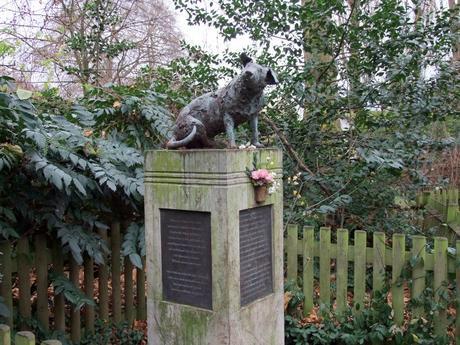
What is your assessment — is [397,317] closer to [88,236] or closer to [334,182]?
[334,182]

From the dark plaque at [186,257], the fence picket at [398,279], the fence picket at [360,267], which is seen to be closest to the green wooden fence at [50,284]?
the dark plaque at [186,257]

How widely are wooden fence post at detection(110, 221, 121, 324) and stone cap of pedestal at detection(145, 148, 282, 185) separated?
1.22 meters

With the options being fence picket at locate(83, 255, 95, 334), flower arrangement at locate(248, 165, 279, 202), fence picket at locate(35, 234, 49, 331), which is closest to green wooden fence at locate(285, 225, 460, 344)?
flower arrangement at locate(248, 165, 279, 202)

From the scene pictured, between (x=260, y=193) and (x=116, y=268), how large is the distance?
1.93m

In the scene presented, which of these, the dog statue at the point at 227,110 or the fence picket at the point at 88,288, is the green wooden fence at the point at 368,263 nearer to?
the dog statue at the point at 227,110

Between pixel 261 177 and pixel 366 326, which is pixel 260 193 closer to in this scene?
pixel 261 177

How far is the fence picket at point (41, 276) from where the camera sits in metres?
4.00

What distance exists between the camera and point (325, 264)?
4.76 meters

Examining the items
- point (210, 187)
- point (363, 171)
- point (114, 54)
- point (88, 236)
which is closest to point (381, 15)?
point (363, 171)

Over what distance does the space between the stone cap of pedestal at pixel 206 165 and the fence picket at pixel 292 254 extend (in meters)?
1.45

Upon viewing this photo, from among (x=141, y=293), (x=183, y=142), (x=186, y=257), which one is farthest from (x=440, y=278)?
(x=141, y=293)

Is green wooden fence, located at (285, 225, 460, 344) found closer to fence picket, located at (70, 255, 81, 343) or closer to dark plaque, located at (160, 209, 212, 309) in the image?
dark plaque, located at (160, 209, 212, 309)

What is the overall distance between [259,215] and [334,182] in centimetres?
253

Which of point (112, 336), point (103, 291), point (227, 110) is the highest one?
point (227, 110)
